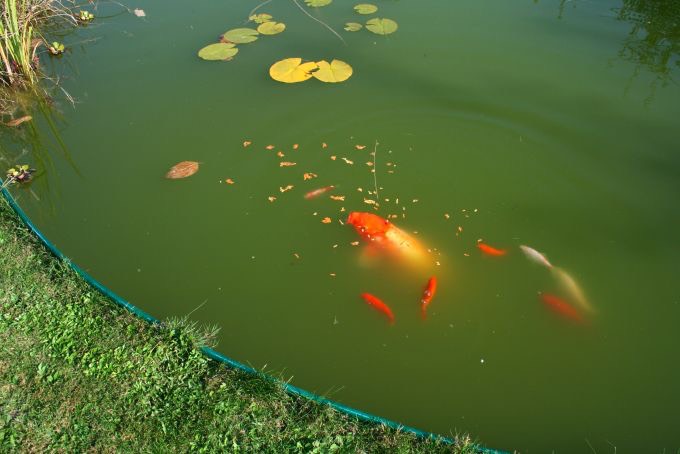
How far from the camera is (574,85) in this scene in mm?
4160

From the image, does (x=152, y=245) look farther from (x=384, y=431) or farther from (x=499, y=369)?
(x=499, y=369)

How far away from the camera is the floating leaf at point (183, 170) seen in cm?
353

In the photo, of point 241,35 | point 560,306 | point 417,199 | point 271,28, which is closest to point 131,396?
point 417,199

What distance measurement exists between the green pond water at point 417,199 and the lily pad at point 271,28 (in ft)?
0.64

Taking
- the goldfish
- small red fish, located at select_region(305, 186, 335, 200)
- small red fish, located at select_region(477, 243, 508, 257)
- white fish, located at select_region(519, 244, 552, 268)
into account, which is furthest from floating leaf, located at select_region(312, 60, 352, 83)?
white fish, located at select_region(519, 244, 552, 268)

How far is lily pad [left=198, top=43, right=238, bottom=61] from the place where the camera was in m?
4.53

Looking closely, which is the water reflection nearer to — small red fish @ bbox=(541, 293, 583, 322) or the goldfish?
small red fish @ bbox=(541, 293, 583, 322)

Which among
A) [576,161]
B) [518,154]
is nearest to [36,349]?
[518,154]

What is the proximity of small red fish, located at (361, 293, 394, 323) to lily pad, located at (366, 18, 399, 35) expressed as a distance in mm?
2801

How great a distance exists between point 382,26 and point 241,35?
1232mm

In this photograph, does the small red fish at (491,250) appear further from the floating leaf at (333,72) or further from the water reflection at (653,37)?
the water reflection at (653,37)

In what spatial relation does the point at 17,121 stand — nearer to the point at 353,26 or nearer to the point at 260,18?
the point at 260,18

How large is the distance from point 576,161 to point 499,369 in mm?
1720

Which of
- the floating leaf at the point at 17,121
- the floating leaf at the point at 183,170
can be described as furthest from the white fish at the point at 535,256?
the floating leaf at the point at 17,121
